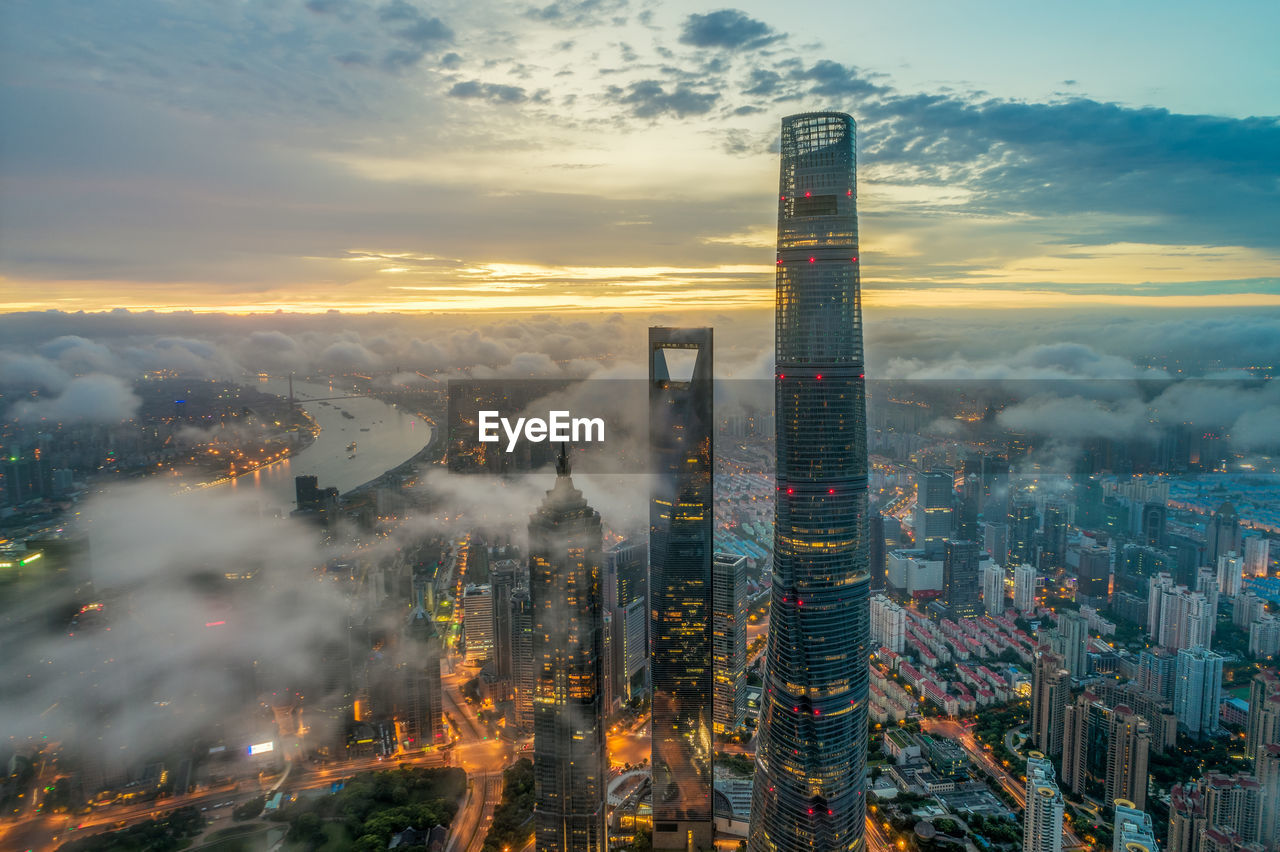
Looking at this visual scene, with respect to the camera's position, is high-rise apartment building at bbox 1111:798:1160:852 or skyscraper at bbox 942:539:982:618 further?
skyscraper at bbox 942:539:982:618

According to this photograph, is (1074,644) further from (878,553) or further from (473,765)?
(473,765)

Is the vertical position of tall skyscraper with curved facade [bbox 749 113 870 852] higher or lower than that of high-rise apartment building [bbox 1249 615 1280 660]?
higher

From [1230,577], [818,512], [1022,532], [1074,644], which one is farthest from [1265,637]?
[818,512]

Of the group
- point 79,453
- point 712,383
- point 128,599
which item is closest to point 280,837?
point 128,599

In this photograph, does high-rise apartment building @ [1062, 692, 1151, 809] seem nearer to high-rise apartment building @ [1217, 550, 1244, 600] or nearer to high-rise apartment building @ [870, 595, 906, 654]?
high-rise apartment building @ [870, 595, 906, 654]

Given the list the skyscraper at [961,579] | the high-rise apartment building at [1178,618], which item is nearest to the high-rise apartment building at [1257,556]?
the high-rise apartment building at [1178,618]

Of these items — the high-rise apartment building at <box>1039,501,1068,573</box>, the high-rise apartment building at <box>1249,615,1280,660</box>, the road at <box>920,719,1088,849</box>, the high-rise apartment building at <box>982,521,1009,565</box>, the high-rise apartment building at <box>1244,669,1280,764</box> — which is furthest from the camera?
the high-rise apartment building at <box>982,521,1009,565</box>

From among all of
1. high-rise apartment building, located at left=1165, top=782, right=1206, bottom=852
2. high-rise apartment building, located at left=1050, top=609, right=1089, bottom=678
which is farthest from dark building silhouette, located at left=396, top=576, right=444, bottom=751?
high-rise apartment building, located at left=1050, top=609, right=1089, bottom=678

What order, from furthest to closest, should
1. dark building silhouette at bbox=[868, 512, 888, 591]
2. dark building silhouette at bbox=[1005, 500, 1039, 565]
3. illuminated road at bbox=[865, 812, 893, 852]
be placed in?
1. dark building silhouette at bbox=[1005, 500, 1039, 565]
2. dark building silhouette at bbox=[868, 512, 888, 591]
3. illuminated road at bbox=[865, 812, 893, 852]
